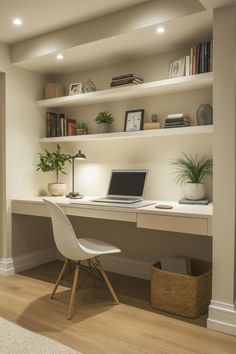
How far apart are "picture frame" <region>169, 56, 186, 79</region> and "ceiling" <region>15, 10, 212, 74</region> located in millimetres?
177

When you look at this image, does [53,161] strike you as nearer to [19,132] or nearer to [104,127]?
[19,132]

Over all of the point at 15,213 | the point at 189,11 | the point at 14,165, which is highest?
the point at 189,11

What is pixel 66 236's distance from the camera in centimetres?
243

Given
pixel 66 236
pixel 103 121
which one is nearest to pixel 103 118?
pixel 103 121

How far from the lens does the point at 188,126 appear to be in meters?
2.82

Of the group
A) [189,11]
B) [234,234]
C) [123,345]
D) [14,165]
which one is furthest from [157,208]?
[14,165]

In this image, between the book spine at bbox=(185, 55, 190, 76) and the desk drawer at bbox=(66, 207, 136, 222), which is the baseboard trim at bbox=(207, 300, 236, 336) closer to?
the desk drawer at bbox=(66, 207, 136, 222)

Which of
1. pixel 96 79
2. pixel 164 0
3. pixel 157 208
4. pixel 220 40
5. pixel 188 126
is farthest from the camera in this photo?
pixel 96 79

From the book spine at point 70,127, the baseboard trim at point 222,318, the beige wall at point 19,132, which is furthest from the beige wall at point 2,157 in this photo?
the baseboard trim at point 222,318

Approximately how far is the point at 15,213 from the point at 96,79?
164 centimetres

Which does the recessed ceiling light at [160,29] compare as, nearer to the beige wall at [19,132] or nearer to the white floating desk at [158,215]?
the white floating desk at [158,215]

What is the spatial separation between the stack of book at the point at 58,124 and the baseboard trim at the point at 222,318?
2233 mm

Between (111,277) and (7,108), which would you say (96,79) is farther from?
(111,277)

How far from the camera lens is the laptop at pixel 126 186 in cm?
297
